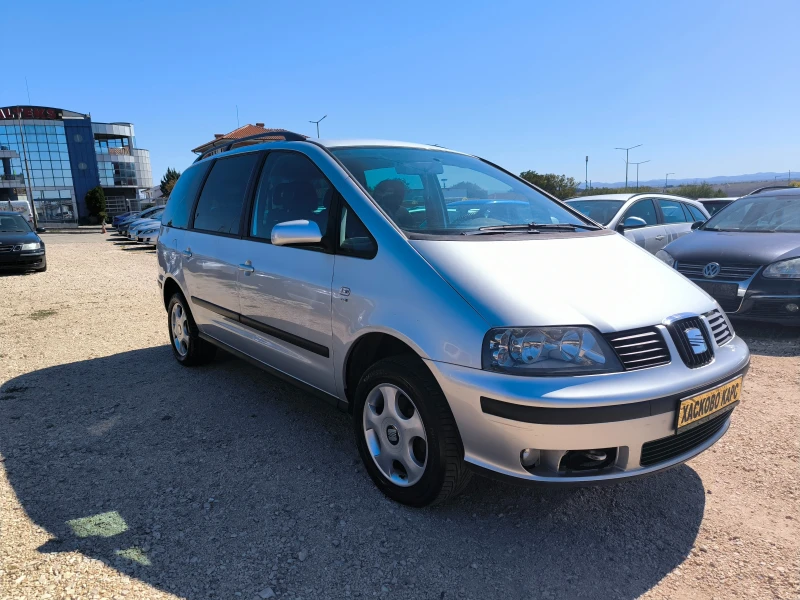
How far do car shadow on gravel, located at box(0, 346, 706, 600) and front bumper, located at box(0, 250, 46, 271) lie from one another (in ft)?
33.6

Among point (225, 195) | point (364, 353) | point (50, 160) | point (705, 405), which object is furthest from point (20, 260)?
point (50, 160)

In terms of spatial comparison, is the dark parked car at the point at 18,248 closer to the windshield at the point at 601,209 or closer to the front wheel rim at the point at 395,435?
the windshield at the point at 601,209

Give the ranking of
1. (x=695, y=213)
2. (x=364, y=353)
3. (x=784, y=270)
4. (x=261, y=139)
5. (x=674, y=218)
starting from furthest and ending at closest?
(x=695, y=213), (x=674, y=218), (x=784, y=270), (x=261, y=139), (x=364, y=353)

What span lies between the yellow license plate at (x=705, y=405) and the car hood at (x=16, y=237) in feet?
45.7

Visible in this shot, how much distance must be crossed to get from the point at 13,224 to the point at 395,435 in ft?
46.7

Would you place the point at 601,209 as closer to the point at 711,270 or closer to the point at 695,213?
the point at 695,213

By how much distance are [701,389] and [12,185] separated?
70.6 metres

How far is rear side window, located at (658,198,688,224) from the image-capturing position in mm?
8883

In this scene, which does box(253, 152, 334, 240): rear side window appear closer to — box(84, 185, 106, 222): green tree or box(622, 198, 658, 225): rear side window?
box(622, 198, 658, 225): rear side window

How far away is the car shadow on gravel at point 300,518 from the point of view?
2.26 m

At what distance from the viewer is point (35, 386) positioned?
4.71m

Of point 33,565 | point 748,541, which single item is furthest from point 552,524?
point 33,565

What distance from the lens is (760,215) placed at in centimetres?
675

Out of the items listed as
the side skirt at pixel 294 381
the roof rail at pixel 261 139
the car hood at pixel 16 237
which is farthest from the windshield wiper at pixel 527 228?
the car hood at pixel 16 237
